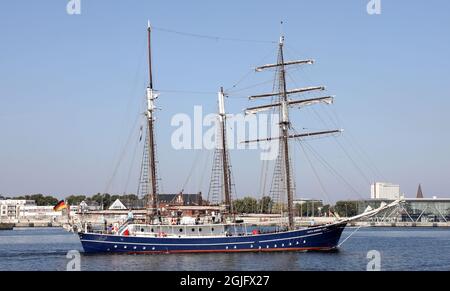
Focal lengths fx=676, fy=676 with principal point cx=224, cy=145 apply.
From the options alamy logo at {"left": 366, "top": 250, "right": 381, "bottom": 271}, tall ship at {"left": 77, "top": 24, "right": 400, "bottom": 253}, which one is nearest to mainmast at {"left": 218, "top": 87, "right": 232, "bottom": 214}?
tall ship at {"left": 77, "top": 24, "right": 400, "bottom": 253}

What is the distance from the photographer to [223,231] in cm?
7625

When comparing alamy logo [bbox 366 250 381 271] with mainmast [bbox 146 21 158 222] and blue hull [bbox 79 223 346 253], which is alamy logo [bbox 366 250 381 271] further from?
mainmast [bbox 146 21 158 222]

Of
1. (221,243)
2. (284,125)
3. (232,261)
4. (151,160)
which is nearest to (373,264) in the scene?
(232,261)

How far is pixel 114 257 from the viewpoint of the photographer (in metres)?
70.8

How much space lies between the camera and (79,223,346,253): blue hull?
243 feet

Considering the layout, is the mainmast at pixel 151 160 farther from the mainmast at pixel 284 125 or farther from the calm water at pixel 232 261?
the mainmast at pixel 284 125

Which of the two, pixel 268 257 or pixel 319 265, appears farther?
pixel 268 257

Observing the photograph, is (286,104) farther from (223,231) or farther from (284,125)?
(223,231)

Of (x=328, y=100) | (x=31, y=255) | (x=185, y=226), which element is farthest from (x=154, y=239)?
(x=328, y=100)
